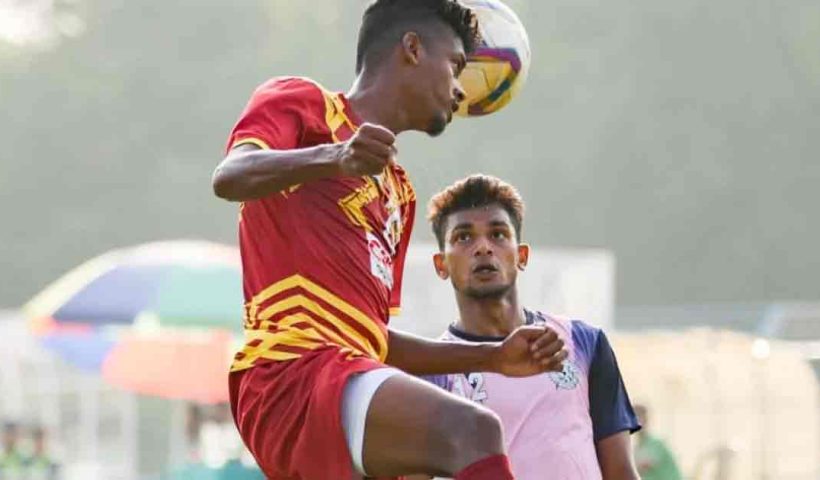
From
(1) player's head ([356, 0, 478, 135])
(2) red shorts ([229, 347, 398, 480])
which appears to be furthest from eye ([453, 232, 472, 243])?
(2) red shorts ([229, 347, 398, 480])

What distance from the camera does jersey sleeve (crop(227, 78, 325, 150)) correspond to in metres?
5.10

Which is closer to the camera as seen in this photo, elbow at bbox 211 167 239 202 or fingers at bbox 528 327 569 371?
elbow at bbox 211 167 239 202

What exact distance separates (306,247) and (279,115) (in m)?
0.34

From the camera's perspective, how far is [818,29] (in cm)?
5141

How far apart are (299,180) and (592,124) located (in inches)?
1813

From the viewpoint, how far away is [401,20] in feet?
18.1

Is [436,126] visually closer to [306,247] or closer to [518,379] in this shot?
[306,247]

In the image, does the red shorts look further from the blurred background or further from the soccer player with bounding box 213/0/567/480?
the blurred background

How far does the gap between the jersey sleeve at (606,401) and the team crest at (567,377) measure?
8cm

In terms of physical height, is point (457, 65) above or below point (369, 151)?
above

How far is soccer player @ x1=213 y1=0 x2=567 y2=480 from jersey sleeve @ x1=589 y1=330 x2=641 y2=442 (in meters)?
0.83

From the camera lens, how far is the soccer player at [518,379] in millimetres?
→ 6199

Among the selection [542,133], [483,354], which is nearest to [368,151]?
[483,354]

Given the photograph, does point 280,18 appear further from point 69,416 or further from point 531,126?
point 69,416
